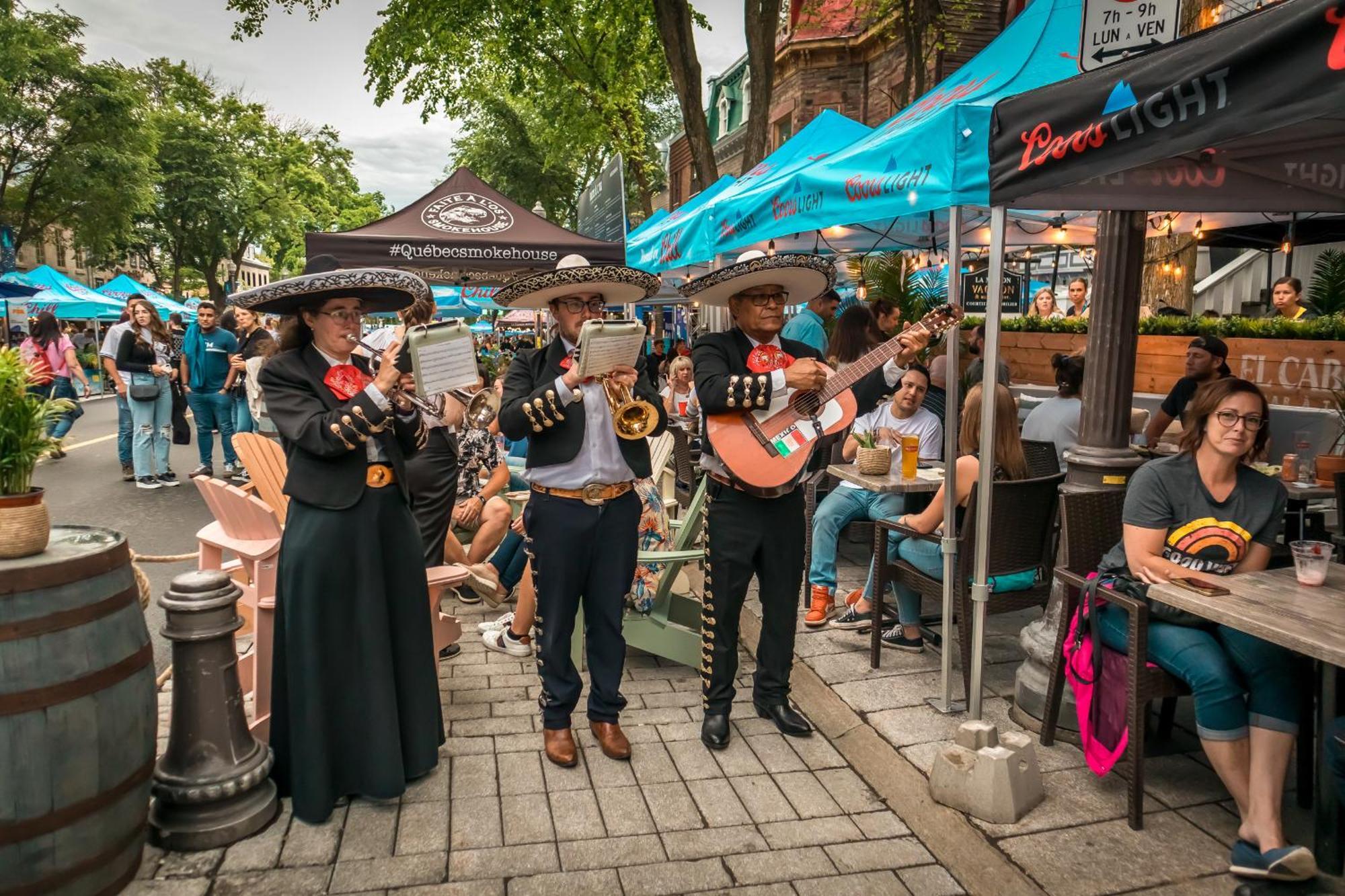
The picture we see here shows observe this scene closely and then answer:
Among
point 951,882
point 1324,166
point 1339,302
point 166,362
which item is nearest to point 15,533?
point 951,882

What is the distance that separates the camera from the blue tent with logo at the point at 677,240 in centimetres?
696

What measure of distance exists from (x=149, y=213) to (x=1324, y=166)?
38426mm

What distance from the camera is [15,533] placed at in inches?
98.4

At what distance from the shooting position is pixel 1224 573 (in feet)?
10.5

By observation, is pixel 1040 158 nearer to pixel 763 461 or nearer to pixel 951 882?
pixel 763 461

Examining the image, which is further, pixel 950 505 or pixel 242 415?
pixel 242 415

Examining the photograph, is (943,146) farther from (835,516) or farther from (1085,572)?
(835,516)

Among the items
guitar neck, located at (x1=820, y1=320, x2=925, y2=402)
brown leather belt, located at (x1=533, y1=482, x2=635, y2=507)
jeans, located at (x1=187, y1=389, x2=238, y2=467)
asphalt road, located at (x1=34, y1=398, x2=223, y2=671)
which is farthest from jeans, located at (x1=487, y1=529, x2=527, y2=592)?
jeans, located at (x1=187, y1=389, x2=238, y2=467)

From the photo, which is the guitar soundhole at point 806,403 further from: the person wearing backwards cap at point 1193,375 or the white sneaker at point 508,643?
the person wearing backwards cap at point 1193,375

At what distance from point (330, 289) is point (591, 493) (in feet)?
3.90

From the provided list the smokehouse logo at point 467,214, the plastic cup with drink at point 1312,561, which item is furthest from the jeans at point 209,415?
the plastic cup with drink at point 1312,561

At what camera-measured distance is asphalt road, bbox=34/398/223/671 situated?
253 inches

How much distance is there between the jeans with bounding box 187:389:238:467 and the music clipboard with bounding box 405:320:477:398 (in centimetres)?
789

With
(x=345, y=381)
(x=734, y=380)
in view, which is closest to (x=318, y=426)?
(x=345, y=381)
